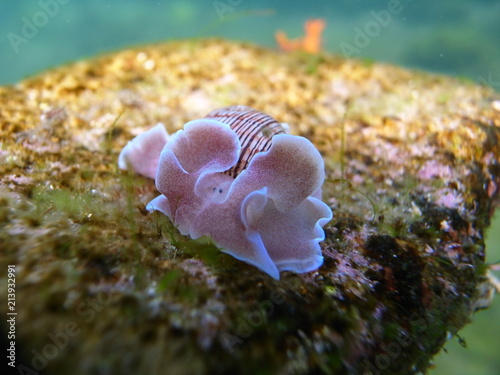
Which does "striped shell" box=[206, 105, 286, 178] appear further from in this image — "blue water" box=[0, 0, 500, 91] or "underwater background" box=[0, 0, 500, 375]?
"blue water" box=[0, 0, 500, 91]

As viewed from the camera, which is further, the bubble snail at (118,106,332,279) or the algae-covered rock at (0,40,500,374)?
the bubble snail at (118,106,332,279)

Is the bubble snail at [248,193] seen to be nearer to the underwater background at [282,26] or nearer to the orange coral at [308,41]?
the orange coral at [308,41]

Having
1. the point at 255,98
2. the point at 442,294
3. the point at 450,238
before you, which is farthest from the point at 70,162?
the point at 450,238

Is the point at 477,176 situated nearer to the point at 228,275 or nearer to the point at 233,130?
the point at 233,130

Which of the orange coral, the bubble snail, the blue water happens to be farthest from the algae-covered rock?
the blue water

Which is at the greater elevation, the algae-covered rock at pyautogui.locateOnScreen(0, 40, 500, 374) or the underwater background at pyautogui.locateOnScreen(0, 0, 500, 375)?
the underwater background at pyautogui.locateOnScreen(0, 0, 500, 375)

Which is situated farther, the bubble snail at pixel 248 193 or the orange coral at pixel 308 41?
the orange coral at pixel 308 41

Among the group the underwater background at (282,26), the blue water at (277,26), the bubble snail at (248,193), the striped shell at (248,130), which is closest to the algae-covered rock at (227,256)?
the bubble snail at (248,193)
